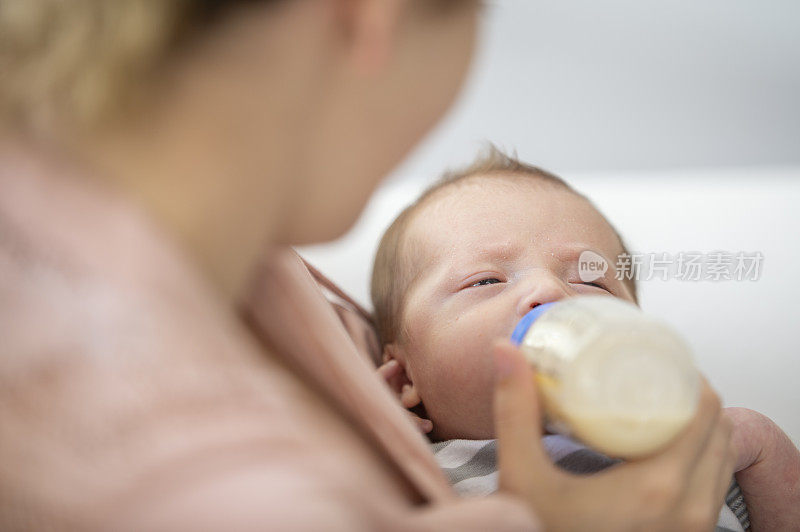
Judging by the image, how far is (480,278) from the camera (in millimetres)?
1001

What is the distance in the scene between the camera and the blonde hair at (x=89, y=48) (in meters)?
0.45

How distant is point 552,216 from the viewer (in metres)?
1.04

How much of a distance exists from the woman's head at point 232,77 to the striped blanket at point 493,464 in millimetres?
424

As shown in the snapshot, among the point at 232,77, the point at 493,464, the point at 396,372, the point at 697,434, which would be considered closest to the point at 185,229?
Answer: the point at 232,77

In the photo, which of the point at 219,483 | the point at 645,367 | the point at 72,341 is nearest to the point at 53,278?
the point at 72,341

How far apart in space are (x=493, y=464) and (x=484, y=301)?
195 millimetres

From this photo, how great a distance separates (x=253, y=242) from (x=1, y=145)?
158mm

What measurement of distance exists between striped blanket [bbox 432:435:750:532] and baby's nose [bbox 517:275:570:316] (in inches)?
5.7

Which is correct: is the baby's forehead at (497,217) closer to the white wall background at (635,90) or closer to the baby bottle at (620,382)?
the baby bottle at (620,382)

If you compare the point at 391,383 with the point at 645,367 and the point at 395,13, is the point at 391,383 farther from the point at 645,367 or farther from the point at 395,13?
the point at 395,13

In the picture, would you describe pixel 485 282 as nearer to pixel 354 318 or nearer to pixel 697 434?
pixel 354 318

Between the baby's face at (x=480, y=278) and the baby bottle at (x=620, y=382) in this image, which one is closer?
the baby bottle at (x=620, y=382)

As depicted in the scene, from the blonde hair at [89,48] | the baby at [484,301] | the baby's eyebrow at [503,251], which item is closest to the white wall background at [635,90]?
the baby at [484,301]

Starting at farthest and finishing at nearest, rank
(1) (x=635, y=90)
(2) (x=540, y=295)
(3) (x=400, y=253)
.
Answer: (1) (x=635, y=90)
(3) (x=400, y=253)
(2) (x=540, y=295)
